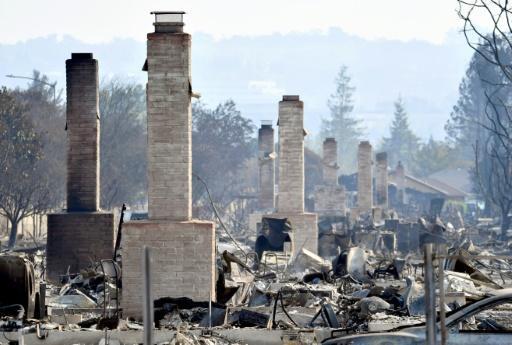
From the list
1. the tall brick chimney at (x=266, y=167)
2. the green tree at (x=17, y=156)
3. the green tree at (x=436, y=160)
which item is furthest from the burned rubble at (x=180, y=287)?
the green tree at (x=436, y=160)

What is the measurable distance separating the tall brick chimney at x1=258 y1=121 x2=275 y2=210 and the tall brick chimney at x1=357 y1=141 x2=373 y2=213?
6526 millimetres

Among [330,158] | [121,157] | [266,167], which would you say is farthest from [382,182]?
[266,167]

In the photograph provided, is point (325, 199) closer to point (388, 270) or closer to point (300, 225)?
point (300, 225)

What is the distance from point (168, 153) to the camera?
55.3 feet

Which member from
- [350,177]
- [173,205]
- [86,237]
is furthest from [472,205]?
[173,205]

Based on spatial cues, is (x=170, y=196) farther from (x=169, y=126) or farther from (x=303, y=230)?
(x=303, y=230)

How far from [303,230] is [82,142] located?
7970 mm

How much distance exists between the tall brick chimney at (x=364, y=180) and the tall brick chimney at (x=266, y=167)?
653 cm

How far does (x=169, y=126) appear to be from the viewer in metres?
16.8

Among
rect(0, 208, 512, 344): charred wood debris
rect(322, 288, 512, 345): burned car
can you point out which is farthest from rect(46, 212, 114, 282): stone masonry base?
rect(322, 288, 512, 345): burned car

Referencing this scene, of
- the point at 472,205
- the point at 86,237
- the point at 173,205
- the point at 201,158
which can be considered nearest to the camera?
the point at 173,205

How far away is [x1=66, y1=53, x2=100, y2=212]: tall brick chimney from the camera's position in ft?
77.3

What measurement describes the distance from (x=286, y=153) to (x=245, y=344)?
18.6 m

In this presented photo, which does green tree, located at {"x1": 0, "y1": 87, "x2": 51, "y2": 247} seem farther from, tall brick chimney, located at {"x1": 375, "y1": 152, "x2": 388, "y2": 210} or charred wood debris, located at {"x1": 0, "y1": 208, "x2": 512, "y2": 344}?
tall brick chimney, located at {"x1": 375, "y1": 152, "x2": 388, "y2": 210}
